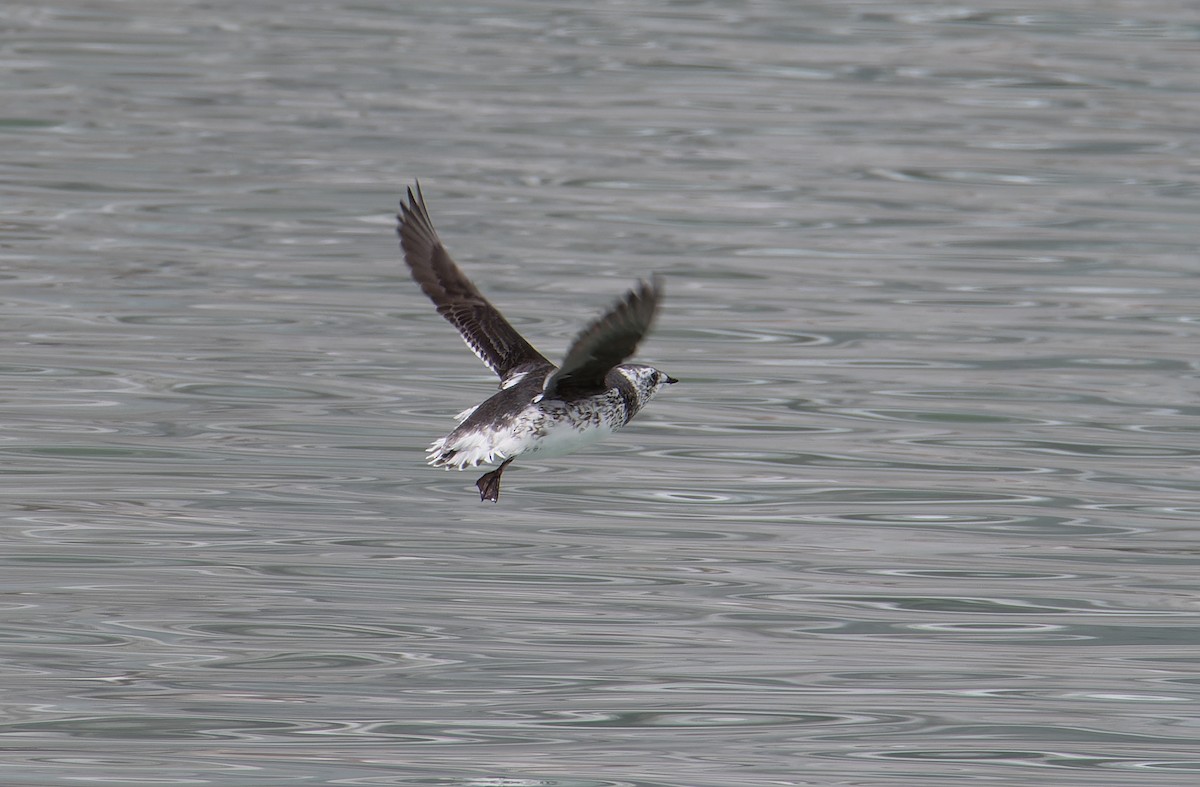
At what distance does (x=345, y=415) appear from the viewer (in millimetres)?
12602

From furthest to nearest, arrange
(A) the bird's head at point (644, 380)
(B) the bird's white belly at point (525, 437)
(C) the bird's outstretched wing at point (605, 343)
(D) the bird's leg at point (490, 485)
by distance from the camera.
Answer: (A) the bird's head at point (644, 380) → (D) the bird's leg at point (490, 485) → (B) the bird's white belly at point (525, 437) → (C) the bird's outstretched wing at point (605, 343)

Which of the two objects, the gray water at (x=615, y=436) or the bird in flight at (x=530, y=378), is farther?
the gray water at (x=615, y=436)

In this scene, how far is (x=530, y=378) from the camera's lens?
9.27 metres

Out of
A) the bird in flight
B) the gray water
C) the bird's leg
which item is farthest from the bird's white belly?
the gray water

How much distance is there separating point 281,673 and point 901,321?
7068 mm

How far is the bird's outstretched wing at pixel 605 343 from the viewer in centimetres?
775

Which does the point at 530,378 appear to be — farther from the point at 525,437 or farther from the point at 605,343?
the point at 605,343

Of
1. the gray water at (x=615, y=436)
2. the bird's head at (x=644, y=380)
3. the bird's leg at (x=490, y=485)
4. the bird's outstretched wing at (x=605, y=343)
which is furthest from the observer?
the bird's head at (x=644, y=380)

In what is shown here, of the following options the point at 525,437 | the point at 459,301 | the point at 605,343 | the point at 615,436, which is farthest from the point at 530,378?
the point at 615,436

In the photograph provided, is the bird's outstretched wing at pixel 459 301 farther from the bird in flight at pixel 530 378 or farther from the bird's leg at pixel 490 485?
the bird's leg at pixel 490 485

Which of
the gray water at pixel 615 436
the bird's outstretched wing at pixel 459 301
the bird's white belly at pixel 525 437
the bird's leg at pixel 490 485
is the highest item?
the bird's outstretched wing at pixel 459 301

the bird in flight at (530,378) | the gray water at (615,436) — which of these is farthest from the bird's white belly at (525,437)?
the gray water at (615,436)

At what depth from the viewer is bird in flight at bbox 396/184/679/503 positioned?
8039 millimetres

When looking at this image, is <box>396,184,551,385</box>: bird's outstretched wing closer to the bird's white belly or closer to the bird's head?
the bird's head
